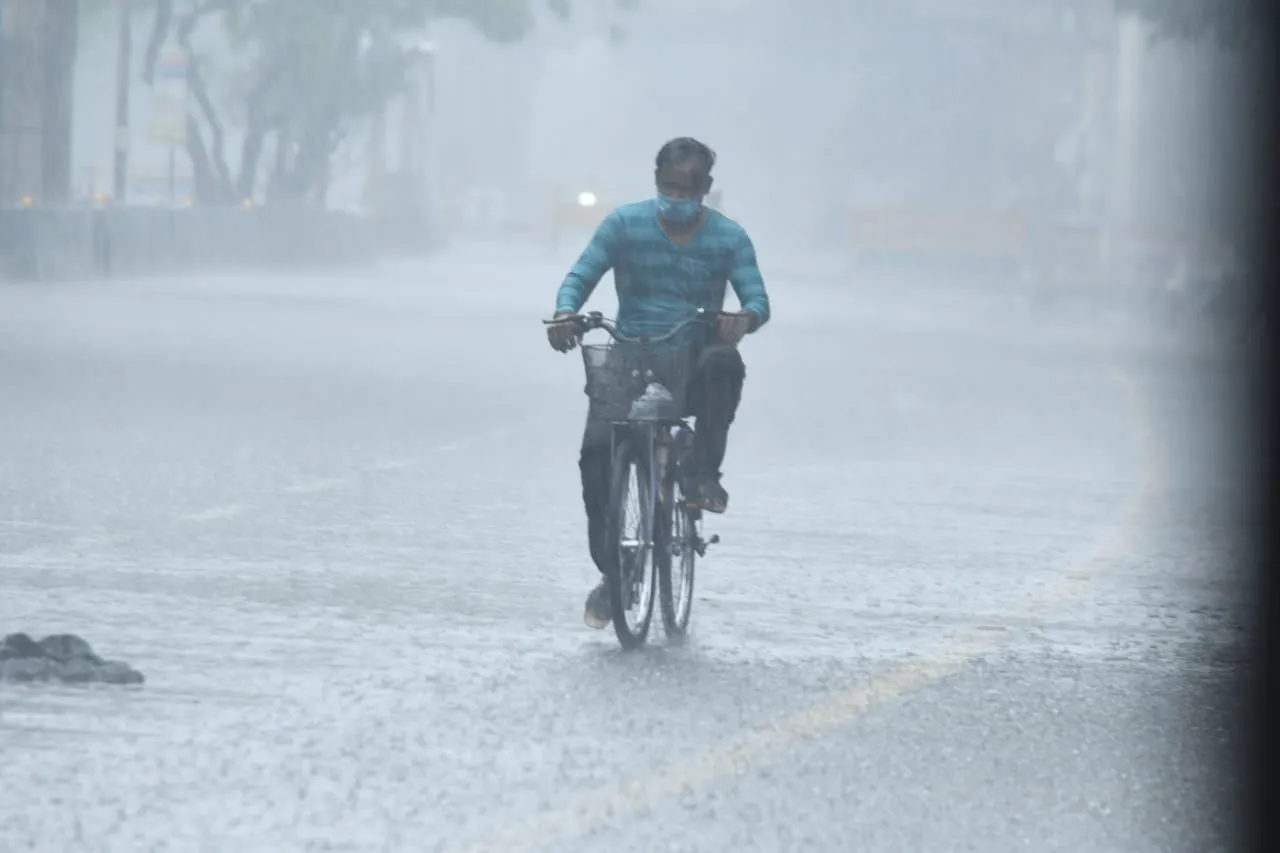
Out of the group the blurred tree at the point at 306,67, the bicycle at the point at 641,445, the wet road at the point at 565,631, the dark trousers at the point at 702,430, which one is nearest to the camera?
the wet road at the point at 565,631

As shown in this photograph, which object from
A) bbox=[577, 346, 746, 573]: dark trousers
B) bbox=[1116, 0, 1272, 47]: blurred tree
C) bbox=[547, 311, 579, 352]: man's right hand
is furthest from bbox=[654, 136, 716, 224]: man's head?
bbox=[1116, 0, 1272, 47]: blurred tree

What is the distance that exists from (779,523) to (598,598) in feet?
15.3

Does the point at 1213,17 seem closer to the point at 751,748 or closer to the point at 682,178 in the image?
the point at 682,178

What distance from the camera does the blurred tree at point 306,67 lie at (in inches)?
2509

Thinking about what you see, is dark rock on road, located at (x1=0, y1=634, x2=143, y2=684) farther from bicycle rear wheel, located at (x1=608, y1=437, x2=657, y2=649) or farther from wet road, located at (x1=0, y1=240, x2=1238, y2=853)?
bicycle rear wheel, located at (x1=608, y1=437, x2=657, y2=649)

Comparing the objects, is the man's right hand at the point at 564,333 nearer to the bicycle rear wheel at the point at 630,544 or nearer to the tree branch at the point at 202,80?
the bicycle rear wheel at the point at 630,544

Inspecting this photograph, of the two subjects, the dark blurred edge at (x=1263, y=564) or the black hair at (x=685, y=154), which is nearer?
the dark blurred edge at (x=1263, y=564)

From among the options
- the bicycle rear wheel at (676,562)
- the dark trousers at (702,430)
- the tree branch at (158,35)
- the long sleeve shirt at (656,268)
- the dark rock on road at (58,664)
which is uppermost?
the tree branch at (158,35)

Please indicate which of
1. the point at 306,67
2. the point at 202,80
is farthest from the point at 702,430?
the point at 306,67

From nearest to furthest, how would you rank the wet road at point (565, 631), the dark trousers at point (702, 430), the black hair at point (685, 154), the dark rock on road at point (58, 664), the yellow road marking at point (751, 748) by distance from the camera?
the yellow road marking at point (751, 748) → the wet road at point (565, 631) → the dark rock on road at point (58, 664) → the dark trousers at point (702, 430) → the black hair at point (685, 154)

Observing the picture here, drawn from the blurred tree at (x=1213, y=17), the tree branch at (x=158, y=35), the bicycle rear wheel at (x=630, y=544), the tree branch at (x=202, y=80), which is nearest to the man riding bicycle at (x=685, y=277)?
the bicycle rear wheel at (x=630, y=544)

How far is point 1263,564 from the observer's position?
14.4 meters

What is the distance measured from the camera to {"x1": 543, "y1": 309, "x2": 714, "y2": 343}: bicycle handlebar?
10.3 m

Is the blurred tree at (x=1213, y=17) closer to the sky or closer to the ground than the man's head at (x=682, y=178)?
closer to the sky
